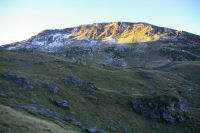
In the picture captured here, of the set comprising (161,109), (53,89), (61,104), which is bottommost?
(161,109)

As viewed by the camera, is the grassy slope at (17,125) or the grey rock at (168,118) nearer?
the grassy slope at (17,125)

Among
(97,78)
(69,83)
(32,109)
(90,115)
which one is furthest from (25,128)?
(97,78)

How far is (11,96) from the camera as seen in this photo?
37000 mm

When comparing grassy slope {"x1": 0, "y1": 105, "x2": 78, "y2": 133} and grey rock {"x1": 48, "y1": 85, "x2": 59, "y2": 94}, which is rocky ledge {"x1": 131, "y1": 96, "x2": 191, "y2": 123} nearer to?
grey rock {"x1": 48, "y1": 85, "x2": 59, "y2": 94}

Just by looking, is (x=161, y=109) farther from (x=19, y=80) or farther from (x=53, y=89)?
(x=19, y=80)

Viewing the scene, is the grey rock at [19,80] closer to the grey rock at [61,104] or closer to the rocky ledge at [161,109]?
the grey rock at [61,104]

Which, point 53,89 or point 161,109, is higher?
point 53,89

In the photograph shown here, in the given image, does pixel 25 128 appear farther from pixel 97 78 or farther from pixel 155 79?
pixel 155 79

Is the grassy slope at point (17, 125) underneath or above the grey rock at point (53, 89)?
above

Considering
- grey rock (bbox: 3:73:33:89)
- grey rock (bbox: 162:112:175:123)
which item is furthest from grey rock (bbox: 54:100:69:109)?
grey rock (bbox: 162:112:175:123)

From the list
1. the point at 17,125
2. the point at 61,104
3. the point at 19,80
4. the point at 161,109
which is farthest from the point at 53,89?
the point at 161,109

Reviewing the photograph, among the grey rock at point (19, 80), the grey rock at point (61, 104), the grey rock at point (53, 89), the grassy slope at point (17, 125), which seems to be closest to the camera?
the grassy slope at point (17, 125)

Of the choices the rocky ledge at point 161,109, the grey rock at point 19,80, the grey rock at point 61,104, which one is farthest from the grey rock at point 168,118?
the grey rock at point 19,80

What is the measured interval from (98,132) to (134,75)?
64.7 meters
